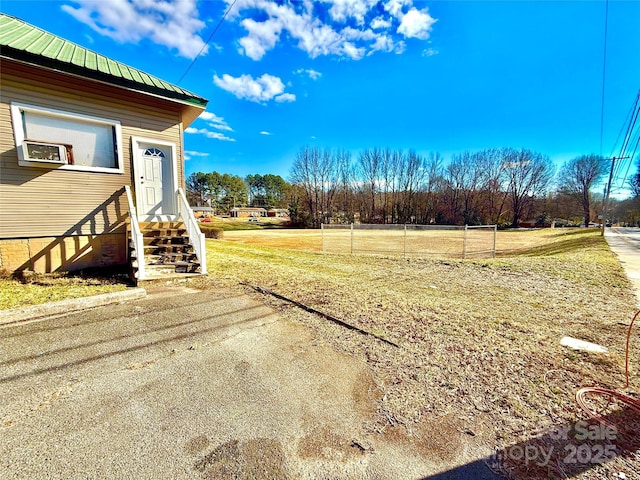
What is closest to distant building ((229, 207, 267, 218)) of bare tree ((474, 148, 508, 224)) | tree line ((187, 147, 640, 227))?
tree line ((187, 147, 640, 227))

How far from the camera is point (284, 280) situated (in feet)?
20.1

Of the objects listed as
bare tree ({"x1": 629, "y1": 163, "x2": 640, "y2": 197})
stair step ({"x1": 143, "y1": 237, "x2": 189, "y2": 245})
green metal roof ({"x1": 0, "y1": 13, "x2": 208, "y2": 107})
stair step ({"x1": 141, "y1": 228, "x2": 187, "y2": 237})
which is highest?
bare tree ({"x1": 629, "y1": 163, "x2": 640, "y2": 197})

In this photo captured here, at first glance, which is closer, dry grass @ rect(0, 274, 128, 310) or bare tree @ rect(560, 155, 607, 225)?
dry grass @ rect(0, 274, 128, 310)

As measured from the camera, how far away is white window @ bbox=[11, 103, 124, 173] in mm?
5289

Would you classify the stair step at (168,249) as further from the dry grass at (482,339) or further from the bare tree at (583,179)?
the bare tree at (583,179)

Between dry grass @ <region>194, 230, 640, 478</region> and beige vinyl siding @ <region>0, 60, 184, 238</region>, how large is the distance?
2.93 m

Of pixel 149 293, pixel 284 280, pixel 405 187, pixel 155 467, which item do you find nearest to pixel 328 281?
pixel 284 280

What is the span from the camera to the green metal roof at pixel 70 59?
16.9ft

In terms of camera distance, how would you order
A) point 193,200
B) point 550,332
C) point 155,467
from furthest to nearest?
point 193,200 → point 550,332 → point 155,467

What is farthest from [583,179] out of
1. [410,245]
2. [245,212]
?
[245,212]

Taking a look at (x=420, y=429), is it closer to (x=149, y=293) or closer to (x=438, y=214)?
(x=149, y=293)

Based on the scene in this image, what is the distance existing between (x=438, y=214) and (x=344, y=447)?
55.4m

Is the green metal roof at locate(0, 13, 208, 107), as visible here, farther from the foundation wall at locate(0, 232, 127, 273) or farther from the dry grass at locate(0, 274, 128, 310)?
the dry grass at locate(0, 274, 128, 310)

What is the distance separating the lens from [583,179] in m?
46.2
